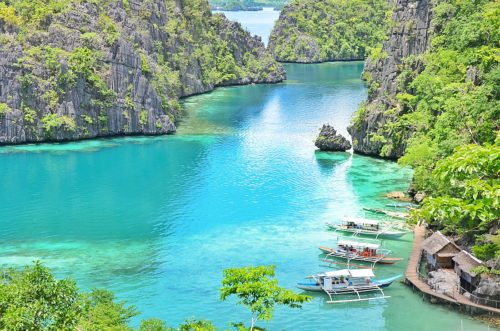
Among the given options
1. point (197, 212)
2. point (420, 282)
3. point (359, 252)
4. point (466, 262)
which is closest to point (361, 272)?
point (420, 282)

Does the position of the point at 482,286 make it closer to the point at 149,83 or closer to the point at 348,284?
the point at 348,284

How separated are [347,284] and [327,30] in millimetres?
152150

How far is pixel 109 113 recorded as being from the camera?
292ft

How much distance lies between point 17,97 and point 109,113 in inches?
430

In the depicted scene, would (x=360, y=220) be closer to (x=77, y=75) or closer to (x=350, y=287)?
(x=350, y=287)

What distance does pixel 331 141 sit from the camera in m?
80.1

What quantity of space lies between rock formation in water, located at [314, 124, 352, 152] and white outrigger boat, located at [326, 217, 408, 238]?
2555 centimetres

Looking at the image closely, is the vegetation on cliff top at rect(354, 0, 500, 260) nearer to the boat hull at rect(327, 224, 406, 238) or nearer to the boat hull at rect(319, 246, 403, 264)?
the boat hull at rect(327, 224, 406, 238)

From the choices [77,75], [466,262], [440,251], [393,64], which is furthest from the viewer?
[77,75]

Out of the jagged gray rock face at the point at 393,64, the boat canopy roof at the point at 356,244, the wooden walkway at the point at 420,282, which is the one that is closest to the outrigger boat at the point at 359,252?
the boat canopy roof at the point at 356,244

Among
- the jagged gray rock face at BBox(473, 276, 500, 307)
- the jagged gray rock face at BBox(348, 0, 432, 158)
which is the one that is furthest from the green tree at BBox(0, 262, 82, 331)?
the jagged gray rock face at BBox(348, 0, 432, 158)

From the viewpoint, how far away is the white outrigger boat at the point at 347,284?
144ft

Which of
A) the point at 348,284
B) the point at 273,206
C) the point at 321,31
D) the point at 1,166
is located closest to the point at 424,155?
the point at 273,206

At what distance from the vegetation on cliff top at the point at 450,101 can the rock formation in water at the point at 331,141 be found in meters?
3.47
